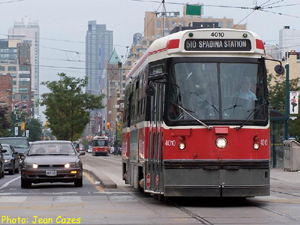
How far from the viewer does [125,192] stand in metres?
20.7

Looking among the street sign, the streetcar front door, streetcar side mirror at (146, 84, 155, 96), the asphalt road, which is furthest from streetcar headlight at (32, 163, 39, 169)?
the street sign

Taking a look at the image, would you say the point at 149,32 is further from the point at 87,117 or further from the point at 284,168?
the point at 284,168

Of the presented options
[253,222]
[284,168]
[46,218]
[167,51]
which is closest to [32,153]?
[167,51]

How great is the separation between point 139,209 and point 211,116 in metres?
2.21

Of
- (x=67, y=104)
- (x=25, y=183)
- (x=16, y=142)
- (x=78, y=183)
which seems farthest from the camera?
(x=67, y=104)

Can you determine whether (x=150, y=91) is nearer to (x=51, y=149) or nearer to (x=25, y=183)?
(x=25, y=183)

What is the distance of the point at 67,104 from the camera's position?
292ft

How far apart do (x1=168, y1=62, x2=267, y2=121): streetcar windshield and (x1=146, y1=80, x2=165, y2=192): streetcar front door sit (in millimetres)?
408

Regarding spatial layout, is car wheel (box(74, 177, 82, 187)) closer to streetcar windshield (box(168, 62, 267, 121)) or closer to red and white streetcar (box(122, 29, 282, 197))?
red and white streetcar (box(122, 29, 282, 197))

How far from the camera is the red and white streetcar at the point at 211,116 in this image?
593 inches

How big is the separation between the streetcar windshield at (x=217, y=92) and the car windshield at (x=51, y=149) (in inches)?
374

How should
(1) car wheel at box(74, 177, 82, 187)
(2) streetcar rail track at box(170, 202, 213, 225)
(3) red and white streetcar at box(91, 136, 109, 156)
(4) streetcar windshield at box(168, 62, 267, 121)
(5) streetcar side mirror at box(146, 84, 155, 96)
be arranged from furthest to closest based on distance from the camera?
(3) red and white streetcar at box(91, 136, 109, 156) < (1) car wheel at box(74, 177, 82, 187) < (5) streetcar side mirror at box(146, 84, 155, 96) < (4) streetcar windshield at box(168, 62, 267, 121) < (2) streetcar rail track at box(170, 202, 213, 225)

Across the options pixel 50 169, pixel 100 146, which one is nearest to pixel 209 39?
pixel 50 169

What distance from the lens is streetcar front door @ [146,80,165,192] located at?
15.5 meters
